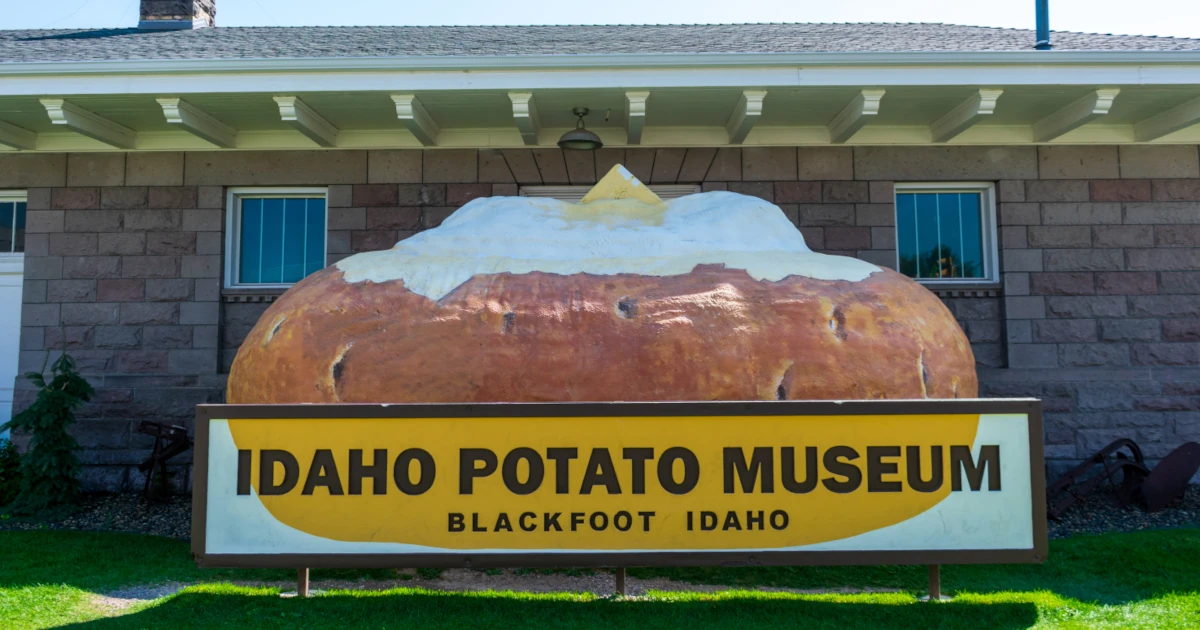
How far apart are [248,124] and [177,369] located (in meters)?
2.08

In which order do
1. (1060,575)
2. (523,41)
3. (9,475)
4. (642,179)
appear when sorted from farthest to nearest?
(523,41), (642,179), (9,475), (1060,575)

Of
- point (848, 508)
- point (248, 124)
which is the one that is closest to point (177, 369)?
point (248, 124)

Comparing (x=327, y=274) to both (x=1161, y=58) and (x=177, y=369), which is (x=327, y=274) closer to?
(x=177, y=369)

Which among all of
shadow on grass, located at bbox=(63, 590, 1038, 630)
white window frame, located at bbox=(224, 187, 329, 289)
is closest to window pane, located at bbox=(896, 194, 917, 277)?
shadow on grass, located at bbox=(63, 590, 1038, 630)

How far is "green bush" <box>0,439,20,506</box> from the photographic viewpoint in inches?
245

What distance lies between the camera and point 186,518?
5871 mm

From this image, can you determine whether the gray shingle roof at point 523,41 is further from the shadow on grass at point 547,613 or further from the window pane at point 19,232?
the shadow on grass at point 547,613

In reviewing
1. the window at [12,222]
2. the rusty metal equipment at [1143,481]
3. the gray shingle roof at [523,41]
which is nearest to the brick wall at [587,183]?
the window at [12,222]

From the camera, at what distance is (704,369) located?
3.30m

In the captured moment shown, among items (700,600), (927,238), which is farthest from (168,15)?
(700,600)

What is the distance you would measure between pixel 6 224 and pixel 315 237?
2.75 m

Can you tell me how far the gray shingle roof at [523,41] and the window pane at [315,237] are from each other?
1251mm

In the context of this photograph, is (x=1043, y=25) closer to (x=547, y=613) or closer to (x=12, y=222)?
(x=547, y=613)

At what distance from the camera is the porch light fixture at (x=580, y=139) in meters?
6.37
